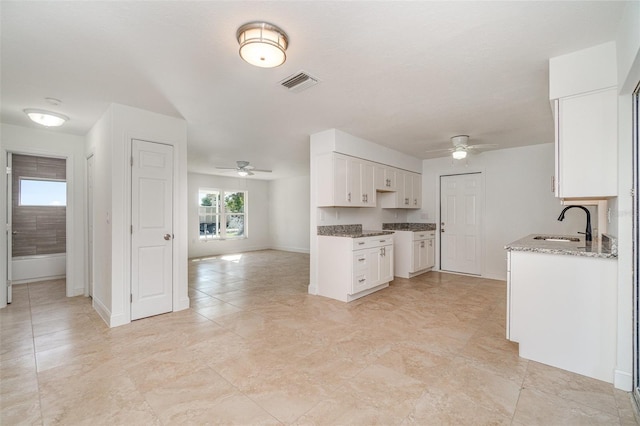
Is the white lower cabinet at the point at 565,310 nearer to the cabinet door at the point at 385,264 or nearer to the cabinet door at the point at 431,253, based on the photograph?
the cabinet door at the point at 385,264

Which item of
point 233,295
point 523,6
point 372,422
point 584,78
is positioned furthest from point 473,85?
point 233,295

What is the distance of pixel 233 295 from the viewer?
4.30 metres

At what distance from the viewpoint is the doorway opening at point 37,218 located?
16.9ft

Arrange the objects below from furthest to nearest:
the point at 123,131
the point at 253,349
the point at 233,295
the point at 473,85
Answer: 1. the point at 233,295
2. the point at 123,131
3. the point at 473,85
4. the point at 253,349

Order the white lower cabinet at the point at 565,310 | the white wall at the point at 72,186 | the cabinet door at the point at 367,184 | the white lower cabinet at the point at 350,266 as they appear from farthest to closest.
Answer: the cabinet door at the point at 367,184
the white wall at the point at 72,186
the white lower cabinet at the point at 350,266
the white lower cabinet at the point at 565,310

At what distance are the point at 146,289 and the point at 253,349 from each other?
67.3 inches

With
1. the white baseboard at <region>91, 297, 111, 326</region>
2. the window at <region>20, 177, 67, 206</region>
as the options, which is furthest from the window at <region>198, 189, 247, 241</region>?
the white baseboard at <region>91, 297, 111, 326</region>

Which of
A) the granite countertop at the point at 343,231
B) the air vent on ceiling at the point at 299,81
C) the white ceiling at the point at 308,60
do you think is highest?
the white ceiling at the point at 308,60

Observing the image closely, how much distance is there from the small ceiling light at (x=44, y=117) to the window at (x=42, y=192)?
98.5 inches

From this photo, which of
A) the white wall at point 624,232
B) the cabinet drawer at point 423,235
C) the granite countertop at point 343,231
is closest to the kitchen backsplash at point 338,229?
the granite countertop at point 343,231

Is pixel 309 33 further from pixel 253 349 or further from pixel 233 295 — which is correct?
pixel 233 295

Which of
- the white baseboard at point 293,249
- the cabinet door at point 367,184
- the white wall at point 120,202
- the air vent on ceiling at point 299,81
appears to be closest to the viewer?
the air vent on ceiling at point 299,81

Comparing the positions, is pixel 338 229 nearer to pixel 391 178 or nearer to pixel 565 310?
pixel 391 178

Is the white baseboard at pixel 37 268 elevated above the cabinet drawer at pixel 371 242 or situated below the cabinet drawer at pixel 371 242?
below
